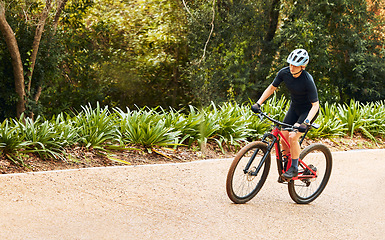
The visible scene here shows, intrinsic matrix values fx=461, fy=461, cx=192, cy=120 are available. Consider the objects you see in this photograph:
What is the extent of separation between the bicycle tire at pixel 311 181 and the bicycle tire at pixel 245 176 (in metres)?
0.40

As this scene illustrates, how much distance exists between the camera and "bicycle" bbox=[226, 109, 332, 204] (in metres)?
5.31

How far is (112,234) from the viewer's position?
4.54m

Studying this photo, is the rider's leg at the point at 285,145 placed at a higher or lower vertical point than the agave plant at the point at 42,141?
higher

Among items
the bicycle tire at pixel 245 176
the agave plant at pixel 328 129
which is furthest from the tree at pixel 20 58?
the bicycle tire at pixel 245 176

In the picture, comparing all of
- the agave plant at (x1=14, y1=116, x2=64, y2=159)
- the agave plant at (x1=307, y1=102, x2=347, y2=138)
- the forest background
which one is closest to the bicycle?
the agave plant at (x1=14, y1=116, x2=64, y2=159)

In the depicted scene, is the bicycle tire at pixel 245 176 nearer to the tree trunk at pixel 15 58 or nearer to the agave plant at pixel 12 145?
the agave plant at pixel 12 145

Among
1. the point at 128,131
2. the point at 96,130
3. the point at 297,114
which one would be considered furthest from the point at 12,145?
the point at 297,114

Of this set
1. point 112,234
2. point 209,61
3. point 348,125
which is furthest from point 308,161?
point 209,61

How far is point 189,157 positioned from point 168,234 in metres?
3.05

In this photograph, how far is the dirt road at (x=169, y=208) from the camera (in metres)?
4.67

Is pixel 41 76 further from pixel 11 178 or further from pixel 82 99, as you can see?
pixel 11 178

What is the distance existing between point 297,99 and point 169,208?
1.99 m

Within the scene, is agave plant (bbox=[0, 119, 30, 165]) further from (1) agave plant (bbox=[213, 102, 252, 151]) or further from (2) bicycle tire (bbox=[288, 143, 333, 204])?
(2) bicycle tire (bbox=[288, 143, 333, 204])

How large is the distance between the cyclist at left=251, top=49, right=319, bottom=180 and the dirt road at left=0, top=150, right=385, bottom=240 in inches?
27.9
